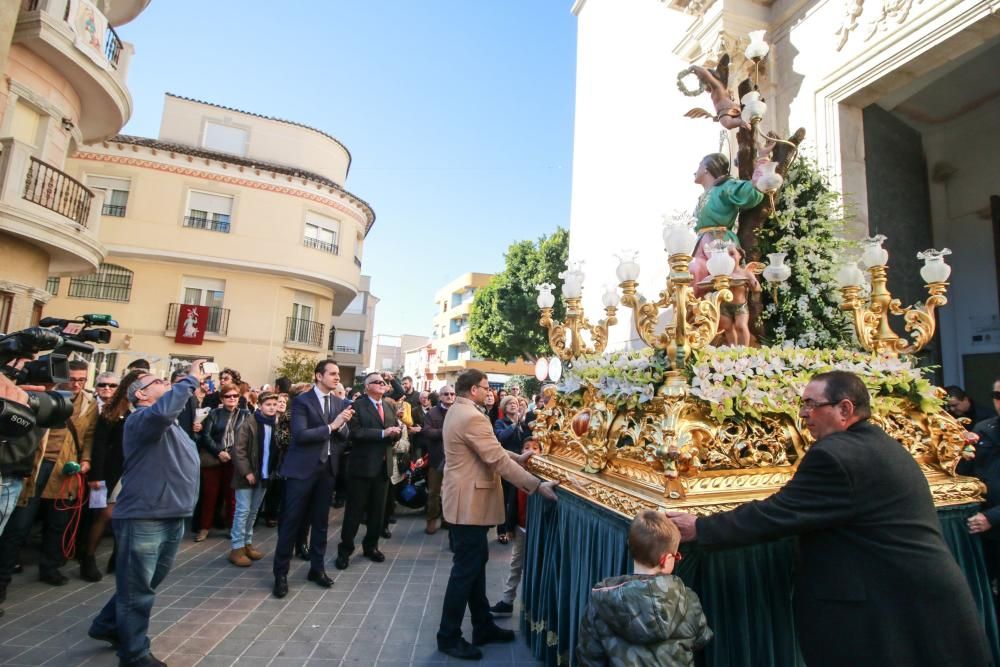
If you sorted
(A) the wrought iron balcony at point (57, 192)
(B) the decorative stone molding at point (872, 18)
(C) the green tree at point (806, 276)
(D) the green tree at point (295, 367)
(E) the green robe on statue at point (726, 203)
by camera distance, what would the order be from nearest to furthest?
(E) the green robe on statue at point (726, 203)
(C) the green tree at point (806, 276)
(B) the decorative stone molding at point (872, 18)
(A) the wrought iron balcony at point (57, 192)
(D) the green tree at point (295, 367)

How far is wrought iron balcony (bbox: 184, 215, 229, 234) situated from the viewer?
19.0m

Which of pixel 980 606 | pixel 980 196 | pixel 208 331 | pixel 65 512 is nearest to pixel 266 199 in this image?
pixel 208 331

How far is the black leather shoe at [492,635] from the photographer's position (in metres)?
3.62

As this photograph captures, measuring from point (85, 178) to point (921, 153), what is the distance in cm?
2290

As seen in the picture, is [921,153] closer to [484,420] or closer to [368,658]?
[484,420]

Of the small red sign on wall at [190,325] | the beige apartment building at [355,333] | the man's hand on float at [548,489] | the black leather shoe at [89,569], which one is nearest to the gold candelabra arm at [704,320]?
the man's hand on float at [548,489]

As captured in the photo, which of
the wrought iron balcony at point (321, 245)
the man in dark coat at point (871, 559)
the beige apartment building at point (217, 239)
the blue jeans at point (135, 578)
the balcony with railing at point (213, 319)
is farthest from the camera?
the wrought iron balcony at point (321, 245)

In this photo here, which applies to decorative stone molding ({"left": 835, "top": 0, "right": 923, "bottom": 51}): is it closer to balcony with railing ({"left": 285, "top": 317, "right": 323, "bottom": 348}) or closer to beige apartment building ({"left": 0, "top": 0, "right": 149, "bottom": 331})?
beige apartment building ({"left": 0, "top": 0, "right": 149, "bottom": 331})

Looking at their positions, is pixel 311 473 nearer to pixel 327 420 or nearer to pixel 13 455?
pixel 327 420

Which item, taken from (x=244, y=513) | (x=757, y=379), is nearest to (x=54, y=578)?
(x=244, y=513)

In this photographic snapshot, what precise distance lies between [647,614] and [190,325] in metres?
20.2

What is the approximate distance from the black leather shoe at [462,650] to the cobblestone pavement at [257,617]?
0.17 ft

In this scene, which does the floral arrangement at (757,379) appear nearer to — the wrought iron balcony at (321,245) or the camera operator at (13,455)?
the camera operator at (13,455)

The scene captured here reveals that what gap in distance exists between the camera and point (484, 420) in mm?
3520
